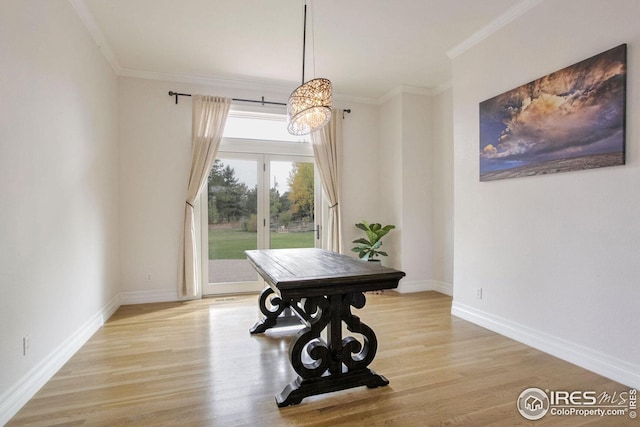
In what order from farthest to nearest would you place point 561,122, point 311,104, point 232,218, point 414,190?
point 414,190, point 232,218, point 561,122, point 311,104

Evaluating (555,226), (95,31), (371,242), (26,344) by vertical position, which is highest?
(95,31)

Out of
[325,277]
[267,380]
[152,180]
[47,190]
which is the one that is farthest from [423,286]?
[47,190]

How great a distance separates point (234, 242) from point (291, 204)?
3.31ft

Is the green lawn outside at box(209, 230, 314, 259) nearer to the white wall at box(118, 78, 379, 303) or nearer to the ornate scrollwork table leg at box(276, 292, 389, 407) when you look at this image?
the white wall at box(118, 78, 379, 303)

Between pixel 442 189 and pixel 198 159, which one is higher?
pixel 198 159

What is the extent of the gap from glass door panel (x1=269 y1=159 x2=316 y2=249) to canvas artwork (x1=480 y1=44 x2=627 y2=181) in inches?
102

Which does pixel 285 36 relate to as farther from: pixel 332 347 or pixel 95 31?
pixel 332 347

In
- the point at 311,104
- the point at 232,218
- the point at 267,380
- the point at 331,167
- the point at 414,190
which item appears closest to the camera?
the point at 267,380

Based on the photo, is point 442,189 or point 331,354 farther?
point 442,189

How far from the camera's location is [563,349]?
103 inches

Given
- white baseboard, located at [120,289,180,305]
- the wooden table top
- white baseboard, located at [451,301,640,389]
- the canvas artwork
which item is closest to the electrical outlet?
the wooden table top

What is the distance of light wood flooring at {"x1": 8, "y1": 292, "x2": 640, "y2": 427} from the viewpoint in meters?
1.90

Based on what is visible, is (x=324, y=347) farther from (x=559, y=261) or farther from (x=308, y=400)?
(x=559, y=261)

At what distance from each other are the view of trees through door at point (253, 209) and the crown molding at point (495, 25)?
2460 mm
